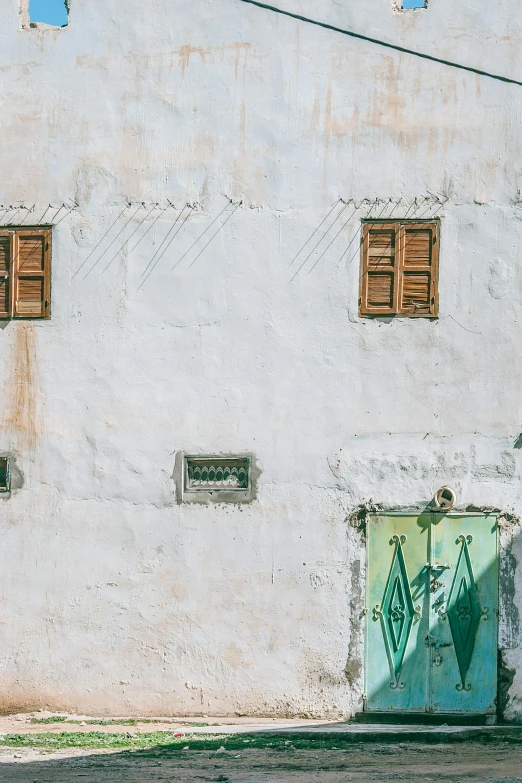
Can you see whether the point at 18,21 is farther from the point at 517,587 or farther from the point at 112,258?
the point at 517,587

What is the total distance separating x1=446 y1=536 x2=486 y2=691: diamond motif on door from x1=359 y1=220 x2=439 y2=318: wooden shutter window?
96.1 inches

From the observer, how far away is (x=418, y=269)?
12.1 metres

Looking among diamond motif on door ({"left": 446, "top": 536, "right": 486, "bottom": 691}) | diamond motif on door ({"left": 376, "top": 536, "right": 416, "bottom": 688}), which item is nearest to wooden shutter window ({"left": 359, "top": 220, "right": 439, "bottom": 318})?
diamond motif on door ({"left": 376, "top": 536, "right": 416, "bottom": 688})

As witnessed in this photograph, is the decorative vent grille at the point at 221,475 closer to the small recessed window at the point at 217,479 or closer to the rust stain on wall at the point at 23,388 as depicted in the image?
the small recessed window at the point at 217,479

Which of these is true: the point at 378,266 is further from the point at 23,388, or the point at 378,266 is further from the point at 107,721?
the point at 107,721

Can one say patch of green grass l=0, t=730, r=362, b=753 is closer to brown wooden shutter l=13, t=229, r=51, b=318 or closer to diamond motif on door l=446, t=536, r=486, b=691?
diamond motif on door l=446, t=536, r=486, b=691

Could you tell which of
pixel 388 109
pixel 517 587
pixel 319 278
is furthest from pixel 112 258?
pixel 517 587

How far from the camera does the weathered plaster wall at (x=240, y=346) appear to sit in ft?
39.4

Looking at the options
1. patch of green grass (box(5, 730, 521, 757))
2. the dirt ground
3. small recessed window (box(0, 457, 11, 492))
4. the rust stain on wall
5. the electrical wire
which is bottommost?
patch of green grass (box(5, 730, 521, 757))

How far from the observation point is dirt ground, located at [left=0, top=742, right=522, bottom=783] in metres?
9.55

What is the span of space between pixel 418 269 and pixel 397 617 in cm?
312

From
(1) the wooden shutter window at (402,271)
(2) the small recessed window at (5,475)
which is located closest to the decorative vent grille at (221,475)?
(2) the small recessed window at (5,475)

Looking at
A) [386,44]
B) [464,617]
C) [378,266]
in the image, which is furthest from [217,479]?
[386,44]

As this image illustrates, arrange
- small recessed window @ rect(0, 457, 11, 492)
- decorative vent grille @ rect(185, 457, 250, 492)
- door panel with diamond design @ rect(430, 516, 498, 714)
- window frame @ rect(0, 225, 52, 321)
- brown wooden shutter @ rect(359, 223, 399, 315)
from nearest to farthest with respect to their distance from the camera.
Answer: door panel with diamond design @ rect(430, 516, 498, 714) < brown wooden shutter @ rect(359, 223, 399, 315) < decorative vent grille @ rect(185, 457, 250, 492) < small recessed window @ rect(0, 457, 11, 492) < window frame @ rect(0, 225, 52, 321)
